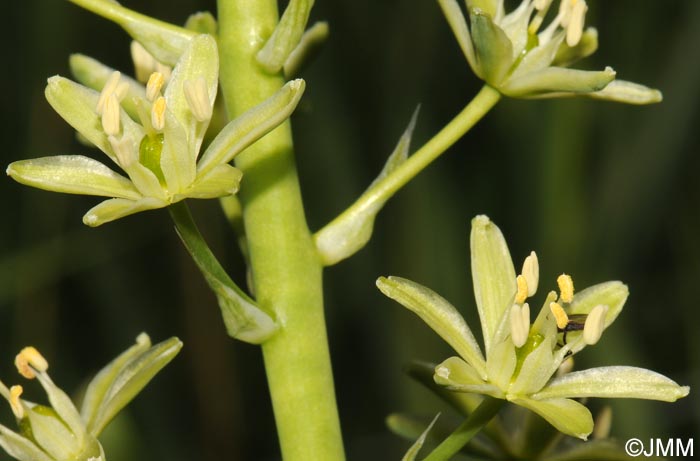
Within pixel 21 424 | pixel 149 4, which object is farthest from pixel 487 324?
pixel 149 4

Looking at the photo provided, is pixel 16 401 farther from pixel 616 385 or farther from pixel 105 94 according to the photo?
pixel 616 385

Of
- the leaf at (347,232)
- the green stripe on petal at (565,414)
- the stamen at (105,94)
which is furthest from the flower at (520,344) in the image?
the stamen at (105,94)

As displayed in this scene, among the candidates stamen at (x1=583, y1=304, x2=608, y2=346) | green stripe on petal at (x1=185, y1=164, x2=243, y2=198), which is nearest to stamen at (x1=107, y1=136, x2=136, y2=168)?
green stripe on petal at (x1=185, y1=164, x2=243, y2=198)

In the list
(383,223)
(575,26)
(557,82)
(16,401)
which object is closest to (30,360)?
(16,401)

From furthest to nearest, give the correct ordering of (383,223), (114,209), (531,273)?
(383,223)
(531,273)
(114,209)

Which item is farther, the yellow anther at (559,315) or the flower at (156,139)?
the yellow anther at (559,315)

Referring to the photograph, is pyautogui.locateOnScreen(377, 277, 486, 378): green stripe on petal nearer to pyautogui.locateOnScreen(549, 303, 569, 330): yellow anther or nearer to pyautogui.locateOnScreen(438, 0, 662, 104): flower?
pyautogui.locateOnScreen(549, 303, 569, 330): yellow anther

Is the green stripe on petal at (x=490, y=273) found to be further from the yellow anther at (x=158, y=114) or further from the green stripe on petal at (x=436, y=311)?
the yellow anther at (x=158, y=114)
